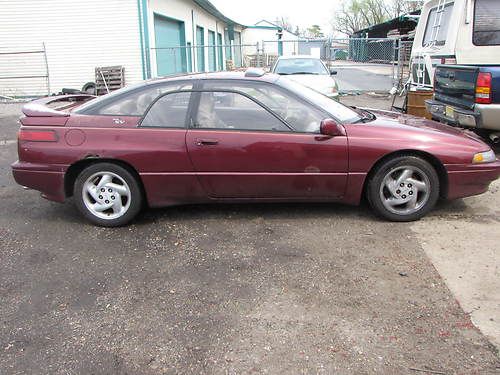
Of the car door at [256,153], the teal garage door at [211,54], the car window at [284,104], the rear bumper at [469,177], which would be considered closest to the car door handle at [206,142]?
the car door at [256,153]

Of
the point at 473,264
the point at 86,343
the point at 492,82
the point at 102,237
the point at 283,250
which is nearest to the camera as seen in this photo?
the point at 86,343

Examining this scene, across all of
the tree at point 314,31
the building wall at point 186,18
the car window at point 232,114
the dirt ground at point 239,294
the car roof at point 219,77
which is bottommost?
the dirt ground at point 239,294

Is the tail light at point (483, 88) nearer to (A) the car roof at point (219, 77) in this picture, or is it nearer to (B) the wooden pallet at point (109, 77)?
(A) the car roof at point (219, 77)

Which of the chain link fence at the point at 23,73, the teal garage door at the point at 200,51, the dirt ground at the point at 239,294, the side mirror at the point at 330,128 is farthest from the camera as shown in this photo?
the teal garage door at the point at 200,51

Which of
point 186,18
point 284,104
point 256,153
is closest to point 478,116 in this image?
point 284,104

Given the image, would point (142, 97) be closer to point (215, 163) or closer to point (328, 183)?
point (215, 163)

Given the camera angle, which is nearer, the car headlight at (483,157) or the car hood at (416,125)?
the car headlight at (483,157)

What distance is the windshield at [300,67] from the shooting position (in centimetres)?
1256

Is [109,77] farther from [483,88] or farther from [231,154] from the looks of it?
[231,154]

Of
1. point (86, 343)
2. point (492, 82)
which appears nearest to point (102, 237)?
point (86, 343)

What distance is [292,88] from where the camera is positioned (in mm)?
4742

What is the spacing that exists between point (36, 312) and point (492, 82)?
574 centimetres

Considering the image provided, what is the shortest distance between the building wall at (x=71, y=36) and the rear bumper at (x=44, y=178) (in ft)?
38.9

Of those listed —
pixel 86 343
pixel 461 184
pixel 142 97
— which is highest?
pixel 142 97
